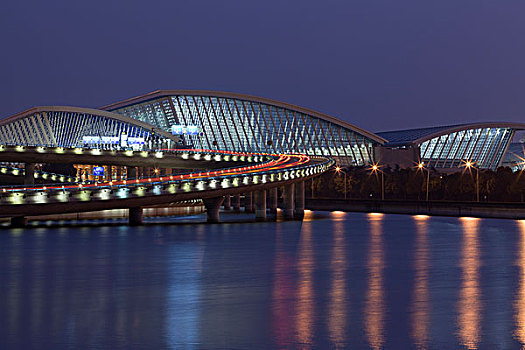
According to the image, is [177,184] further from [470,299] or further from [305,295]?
[470,299]

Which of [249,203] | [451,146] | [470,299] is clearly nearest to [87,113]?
[249,203]

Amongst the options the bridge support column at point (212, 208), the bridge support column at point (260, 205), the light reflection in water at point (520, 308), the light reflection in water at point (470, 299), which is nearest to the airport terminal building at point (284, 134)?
the bridge support column at point (260, 205)

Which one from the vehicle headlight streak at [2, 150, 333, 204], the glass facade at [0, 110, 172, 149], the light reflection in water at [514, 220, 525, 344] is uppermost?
the glass facade at [0, 110, 172, 149]

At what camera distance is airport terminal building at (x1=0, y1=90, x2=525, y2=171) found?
17400cm

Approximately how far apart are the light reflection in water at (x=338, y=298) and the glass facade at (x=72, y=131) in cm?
12540

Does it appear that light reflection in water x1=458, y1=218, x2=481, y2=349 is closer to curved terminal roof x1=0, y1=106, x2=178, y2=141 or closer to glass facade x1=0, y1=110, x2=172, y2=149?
curved terminal roof x1=0, y1=106, x2=178, y2=141

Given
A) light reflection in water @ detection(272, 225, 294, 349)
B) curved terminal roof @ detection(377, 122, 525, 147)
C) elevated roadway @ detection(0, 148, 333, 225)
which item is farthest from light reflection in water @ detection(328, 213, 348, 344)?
curved terminal roof @ detection(377, 122, 525, 147)

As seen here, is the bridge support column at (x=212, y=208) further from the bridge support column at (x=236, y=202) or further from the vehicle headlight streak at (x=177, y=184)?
the bridge support column at (x=236, y=202)

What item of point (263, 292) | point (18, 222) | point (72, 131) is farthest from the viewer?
point (72, 131)

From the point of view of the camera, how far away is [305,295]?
33094 mm

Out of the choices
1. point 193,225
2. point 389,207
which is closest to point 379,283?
point 193,225

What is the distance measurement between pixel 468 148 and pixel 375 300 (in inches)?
5943

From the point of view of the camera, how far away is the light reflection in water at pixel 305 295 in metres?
25.0

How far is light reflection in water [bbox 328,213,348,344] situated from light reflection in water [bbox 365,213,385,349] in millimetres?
750
